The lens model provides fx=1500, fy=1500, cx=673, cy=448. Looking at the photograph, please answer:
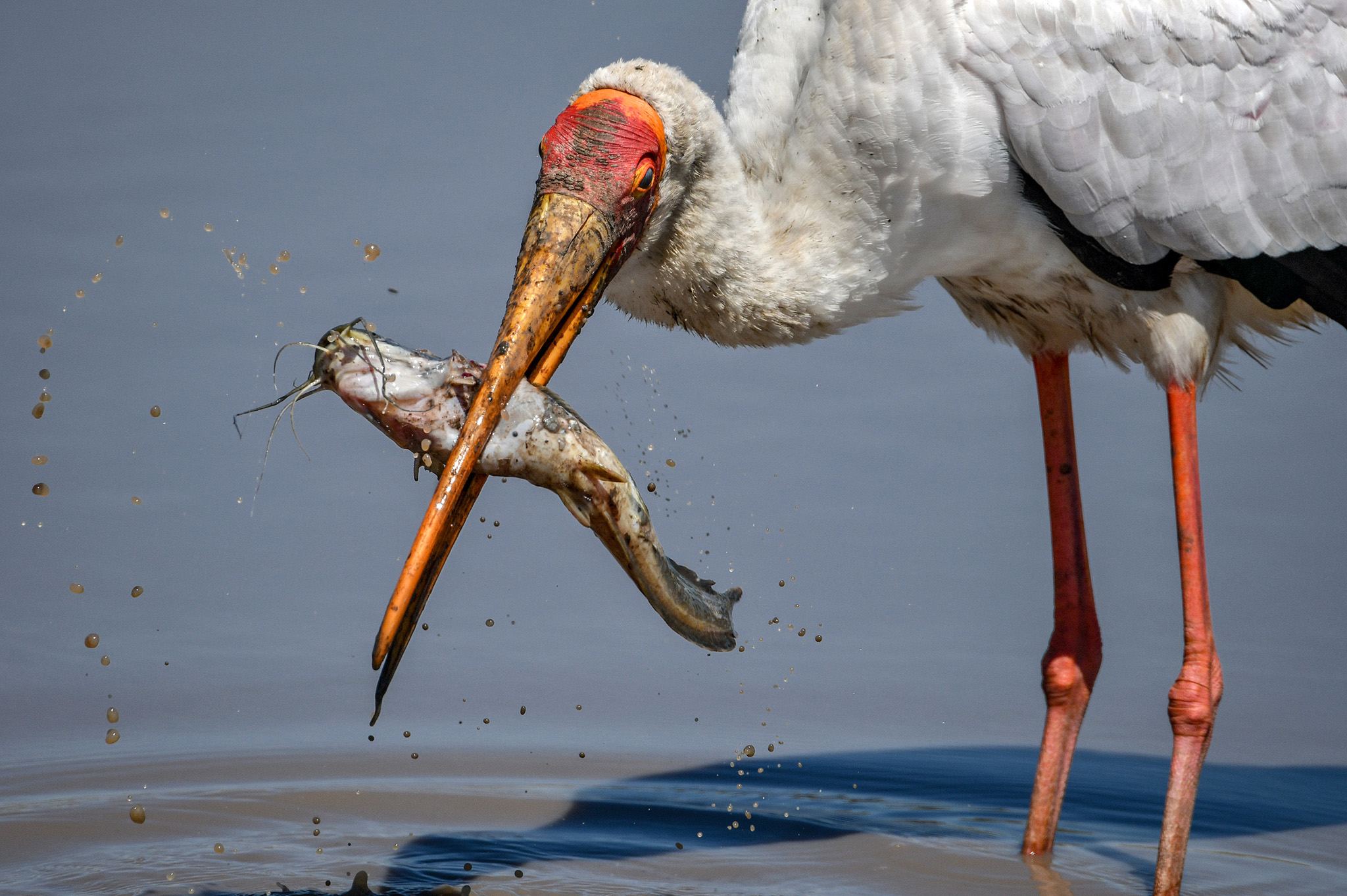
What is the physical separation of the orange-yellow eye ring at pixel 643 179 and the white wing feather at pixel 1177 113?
776mm

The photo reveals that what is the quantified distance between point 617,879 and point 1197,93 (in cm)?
234

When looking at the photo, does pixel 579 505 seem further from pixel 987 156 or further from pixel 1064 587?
pixel 1064 587

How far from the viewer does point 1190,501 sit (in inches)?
148

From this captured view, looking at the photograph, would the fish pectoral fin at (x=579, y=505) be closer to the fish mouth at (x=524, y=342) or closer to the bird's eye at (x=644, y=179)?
the fish mouth at (x=524, y=342)

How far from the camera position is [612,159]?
127 inches

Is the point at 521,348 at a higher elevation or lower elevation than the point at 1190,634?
higher

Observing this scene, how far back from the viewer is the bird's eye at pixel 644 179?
10.7 ft

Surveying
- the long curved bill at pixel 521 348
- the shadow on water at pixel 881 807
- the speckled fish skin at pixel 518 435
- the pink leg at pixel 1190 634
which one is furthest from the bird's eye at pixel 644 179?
the shadow on water at pixel 881 807

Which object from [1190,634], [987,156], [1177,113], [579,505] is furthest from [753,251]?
[1190,634]

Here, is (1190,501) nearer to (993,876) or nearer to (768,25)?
(993,876)

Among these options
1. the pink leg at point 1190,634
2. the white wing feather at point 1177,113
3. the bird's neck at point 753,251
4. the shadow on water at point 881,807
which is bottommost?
the shadow on water at point 881,807

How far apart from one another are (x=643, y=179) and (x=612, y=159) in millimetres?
91

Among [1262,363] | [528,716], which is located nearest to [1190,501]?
[1262,363]

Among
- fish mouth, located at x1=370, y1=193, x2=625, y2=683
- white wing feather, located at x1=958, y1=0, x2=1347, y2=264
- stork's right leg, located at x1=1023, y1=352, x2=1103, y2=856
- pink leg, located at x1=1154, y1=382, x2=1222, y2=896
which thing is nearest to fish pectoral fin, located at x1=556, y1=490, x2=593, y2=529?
fish mouth, located at x1=370, y1=193, x2=625, y2=683
